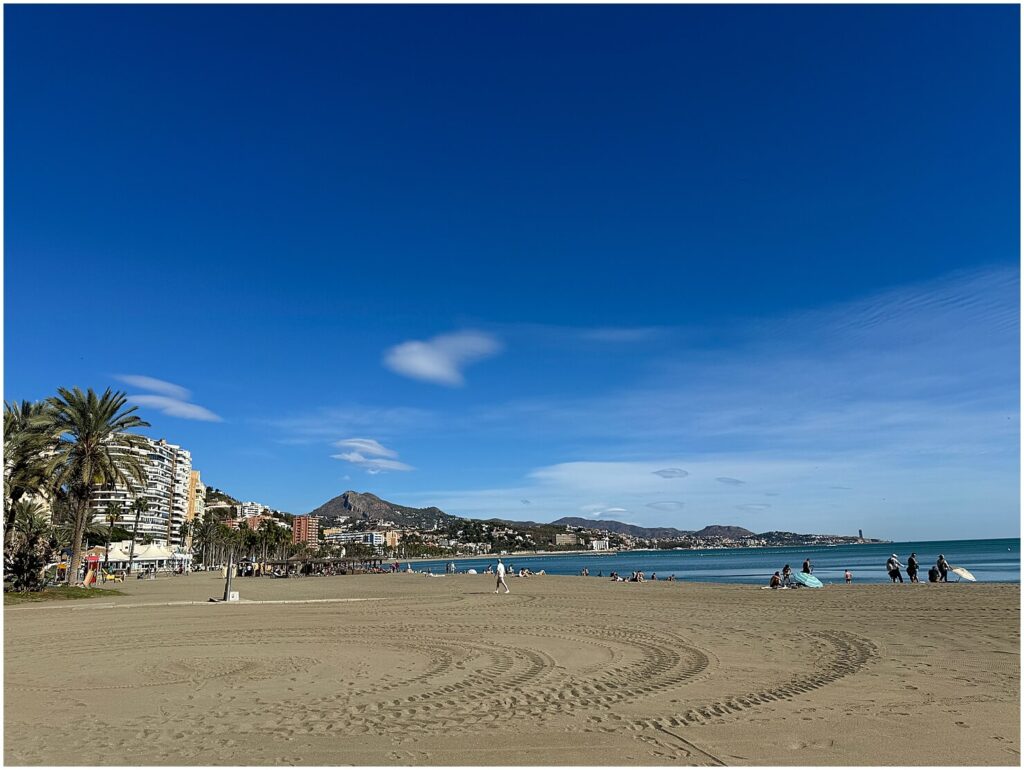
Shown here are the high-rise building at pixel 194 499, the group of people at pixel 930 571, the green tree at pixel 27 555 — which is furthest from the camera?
the high-rise building at pixel 194 499

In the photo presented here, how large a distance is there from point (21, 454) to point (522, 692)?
1132 inches

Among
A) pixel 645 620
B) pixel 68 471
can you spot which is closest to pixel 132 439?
pixel 68 471

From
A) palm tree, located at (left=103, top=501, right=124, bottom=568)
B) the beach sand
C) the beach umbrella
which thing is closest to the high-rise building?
palm tree, located at (left=103, top=501, right=124, bottom=568)

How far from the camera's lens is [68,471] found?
30.7 m

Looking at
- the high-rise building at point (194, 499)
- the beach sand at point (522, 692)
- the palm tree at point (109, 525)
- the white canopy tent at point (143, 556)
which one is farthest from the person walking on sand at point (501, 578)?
the high-rise building at point (194, 499)

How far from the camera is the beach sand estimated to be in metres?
6.48

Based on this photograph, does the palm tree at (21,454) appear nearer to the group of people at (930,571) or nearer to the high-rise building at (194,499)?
the group of people at (930,571)

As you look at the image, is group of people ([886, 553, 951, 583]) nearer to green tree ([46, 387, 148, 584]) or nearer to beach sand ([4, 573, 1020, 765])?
beach sand ([4, 573, 1020, 765])

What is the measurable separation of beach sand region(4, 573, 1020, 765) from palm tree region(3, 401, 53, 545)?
13955 mm

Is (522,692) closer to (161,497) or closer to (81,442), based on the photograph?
(81,442)

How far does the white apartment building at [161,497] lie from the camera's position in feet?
434

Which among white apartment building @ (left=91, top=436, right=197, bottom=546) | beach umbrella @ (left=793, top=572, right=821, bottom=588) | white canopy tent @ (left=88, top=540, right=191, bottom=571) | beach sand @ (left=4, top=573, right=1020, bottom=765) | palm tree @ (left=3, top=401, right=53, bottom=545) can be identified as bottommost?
beach sand @ (left=4, top=573, right=1020, bottom=765)

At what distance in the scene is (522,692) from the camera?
8.81m

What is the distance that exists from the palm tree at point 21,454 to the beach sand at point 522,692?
549 inches
